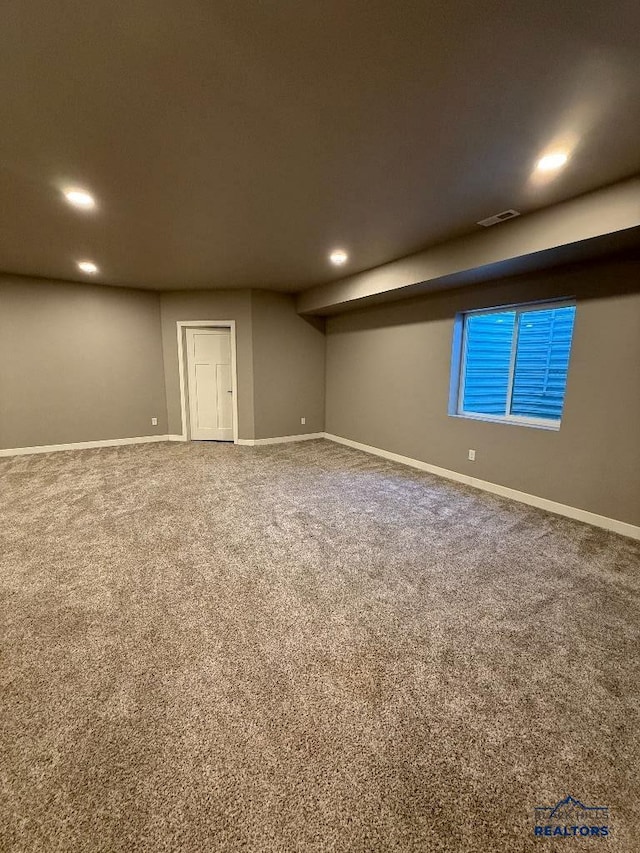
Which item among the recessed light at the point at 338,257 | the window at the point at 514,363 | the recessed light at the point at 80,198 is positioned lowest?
the window at the point at 514,363

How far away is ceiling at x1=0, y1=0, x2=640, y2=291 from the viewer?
1.26 meters

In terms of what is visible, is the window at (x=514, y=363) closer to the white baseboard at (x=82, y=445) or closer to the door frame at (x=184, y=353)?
the door frame at (x=184, y=353)

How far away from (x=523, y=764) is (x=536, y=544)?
70.5 inches

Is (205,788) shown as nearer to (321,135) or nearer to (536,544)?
(536,544)

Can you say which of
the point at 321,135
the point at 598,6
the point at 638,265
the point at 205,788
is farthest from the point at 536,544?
the point at 321,135

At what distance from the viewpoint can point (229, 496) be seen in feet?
11.7

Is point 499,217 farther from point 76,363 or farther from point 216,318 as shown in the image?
point 76,363

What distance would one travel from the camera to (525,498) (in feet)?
11.4

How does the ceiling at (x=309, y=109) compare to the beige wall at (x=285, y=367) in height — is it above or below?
above

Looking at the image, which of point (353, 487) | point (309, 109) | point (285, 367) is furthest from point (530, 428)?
point (285, 367)

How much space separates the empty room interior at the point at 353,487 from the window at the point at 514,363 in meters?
0.03

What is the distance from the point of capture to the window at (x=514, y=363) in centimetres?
332

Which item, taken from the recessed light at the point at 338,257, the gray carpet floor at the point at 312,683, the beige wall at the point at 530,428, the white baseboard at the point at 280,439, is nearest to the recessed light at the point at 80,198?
the recessed light at the point at 338,257

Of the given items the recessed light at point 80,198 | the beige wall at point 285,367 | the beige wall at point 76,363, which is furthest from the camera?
the beige wall at point 285,367
